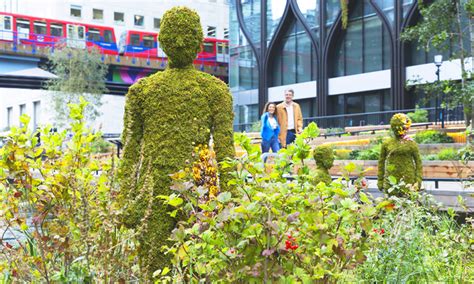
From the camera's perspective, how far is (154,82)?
16.4ft

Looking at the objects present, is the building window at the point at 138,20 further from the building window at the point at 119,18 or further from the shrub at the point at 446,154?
the shrub at the point at 446,154

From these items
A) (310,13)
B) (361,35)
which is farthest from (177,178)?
(310,13)

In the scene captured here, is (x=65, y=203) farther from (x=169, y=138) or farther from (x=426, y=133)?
(x=426, y=133)

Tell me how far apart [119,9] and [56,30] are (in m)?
22.3

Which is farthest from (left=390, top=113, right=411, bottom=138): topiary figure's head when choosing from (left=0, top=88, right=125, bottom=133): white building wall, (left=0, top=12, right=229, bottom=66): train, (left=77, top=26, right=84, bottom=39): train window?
(left=0, top=88, right=125, bottom=133): white building wall

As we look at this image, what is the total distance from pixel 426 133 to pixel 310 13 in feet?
65.3

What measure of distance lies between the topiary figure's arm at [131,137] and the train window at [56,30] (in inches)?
1579

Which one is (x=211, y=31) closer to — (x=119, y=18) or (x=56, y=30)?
(x=119, y=18)

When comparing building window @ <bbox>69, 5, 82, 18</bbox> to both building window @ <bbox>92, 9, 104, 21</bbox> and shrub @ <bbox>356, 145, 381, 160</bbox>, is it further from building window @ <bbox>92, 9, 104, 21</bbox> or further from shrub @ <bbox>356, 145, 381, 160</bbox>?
shrub @ <bbox>356, 145, 381, 160</bbox>

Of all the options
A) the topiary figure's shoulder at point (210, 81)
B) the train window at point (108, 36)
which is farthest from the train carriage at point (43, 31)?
the topiary figure's shoulder at point (210, 81)

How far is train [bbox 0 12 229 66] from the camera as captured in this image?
40906 mm

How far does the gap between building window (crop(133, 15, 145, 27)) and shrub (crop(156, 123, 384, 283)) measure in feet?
212

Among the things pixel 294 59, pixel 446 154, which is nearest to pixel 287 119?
pixel 446 154

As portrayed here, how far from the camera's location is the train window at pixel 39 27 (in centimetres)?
4237
